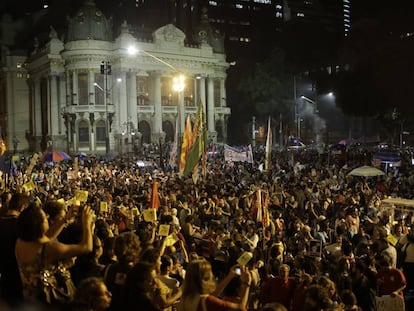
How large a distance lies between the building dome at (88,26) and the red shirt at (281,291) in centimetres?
5813

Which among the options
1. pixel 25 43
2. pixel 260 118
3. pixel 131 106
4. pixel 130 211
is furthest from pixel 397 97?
pixel 25 43

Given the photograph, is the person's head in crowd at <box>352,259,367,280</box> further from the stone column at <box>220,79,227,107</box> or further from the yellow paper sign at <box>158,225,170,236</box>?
the stone column at <box>220,79,227,107</box>

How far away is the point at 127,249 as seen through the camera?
5.09 m

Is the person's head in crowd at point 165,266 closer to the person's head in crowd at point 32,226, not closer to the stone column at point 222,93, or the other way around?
the person's head in crowd at point 32,226

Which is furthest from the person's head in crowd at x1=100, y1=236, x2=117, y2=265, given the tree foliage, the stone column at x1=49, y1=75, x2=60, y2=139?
the tree foliage

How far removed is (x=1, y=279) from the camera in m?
5.34

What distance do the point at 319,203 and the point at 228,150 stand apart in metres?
8.92

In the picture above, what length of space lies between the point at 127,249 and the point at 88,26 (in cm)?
6040

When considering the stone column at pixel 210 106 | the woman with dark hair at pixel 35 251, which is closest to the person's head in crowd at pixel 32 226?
the woman with dark hair at pixel 35 251

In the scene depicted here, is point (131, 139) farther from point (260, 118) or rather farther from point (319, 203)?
point (319, 203)

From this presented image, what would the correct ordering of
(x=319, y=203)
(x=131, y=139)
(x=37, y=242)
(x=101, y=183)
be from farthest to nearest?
(x=131, y=139) < (x=101, y=183) < (x=319, y=203) < (x=37, y=242)

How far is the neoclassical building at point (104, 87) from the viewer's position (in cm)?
6041

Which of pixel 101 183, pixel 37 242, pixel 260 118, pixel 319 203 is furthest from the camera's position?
pixel 260 118

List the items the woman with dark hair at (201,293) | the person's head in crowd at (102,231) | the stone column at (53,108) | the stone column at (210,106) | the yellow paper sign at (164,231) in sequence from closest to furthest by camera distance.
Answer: the woman with dark hair at (201,293), the person's head in crowd at (102,231), the yellow paper sign at (164,231), the stone column at (53,108), the stone column at (210,106)
